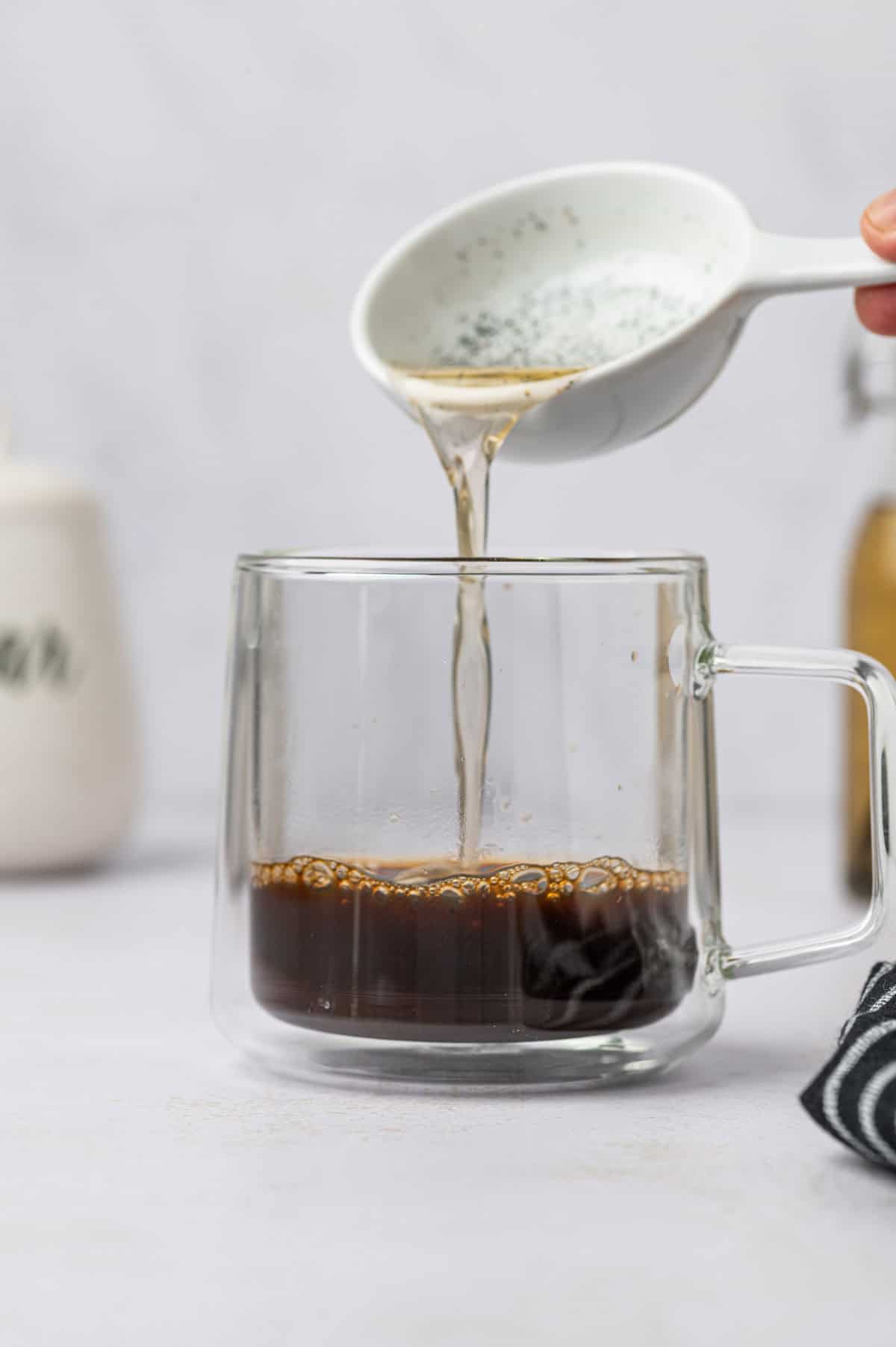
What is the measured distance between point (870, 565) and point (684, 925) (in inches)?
16.7

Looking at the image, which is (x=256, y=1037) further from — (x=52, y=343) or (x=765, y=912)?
(x=52, y=343)

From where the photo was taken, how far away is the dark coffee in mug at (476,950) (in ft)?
1.83

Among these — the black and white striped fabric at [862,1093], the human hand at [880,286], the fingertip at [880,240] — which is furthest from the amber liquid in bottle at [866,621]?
the black and white striped fabric at [862,1093]

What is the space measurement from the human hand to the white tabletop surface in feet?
0.92

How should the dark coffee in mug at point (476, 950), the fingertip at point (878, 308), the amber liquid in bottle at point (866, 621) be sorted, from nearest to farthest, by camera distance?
the dark coffee in mug at point (476, 950) < the fingertip at point (878, 308) < the amber liquid in bottle at point (866, 621)

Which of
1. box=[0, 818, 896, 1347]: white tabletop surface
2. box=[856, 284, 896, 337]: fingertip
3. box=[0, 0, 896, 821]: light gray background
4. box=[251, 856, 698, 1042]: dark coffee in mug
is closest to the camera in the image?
box=[0, 818, 896, 1347]: white tabletop surface

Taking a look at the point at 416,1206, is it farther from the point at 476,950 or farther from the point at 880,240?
the point at 880,240

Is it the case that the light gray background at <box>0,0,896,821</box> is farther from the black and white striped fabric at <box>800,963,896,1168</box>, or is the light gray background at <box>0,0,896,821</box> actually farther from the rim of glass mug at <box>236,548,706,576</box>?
the black and white striped fabric at <box>800,963,896,1168</box>

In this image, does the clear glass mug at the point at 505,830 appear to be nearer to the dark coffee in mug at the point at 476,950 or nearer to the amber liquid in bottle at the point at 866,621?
the dark coffee in mug at the point at 476,950

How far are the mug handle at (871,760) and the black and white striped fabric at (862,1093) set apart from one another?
8cm

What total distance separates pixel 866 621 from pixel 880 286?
0.87 feet

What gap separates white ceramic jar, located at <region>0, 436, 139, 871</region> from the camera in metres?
1.02

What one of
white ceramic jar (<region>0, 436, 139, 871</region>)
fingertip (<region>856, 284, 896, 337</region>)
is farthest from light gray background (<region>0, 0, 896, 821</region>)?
fingertip (<region>856, 284, 896, 337</region>)

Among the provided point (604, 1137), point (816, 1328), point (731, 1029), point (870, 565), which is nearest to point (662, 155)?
point (870, 565)
